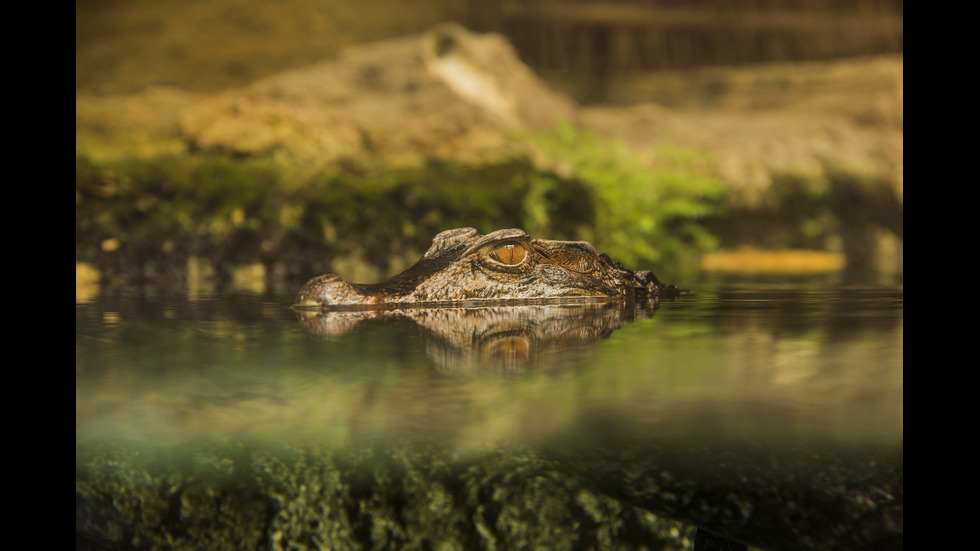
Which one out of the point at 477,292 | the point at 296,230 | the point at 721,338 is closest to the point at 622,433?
the point at 721,338

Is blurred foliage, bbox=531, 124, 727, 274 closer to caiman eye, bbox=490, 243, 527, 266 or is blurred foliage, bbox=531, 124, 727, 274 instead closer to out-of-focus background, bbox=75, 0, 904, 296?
out-of-focus background, bbox=75, 0, 904, 296

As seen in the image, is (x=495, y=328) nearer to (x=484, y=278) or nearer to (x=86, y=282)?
(x=484, y=278)

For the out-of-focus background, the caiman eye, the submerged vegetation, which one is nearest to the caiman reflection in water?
the caiman eye

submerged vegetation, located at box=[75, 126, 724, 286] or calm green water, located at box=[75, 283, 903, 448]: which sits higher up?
submerged vegetation, located at box=[75, 126, 724, 286]

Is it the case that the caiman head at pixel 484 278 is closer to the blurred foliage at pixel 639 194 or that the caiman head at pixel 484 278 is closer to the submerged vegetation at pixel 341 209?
the submerged vegetation at pixel 341 209

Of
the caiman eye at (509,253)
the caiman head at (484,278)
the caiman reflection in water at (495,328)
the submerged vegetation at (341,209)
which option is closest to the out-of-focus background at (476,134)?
the submerged vegetation at (341,209)

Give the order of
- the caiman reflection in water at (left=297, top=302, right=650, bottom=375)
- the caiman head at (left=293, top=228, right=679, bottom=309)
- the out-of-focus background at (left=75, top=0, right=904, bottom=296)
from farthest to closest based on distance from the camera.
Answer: the out-of-focus background at (left=75, top=0, right=904, bottom=296), the caiman head at (left=293, top=228, right=679, bottom=309), the caiman reflection in water at (left=297, top=302, right=650, bottom=375)
